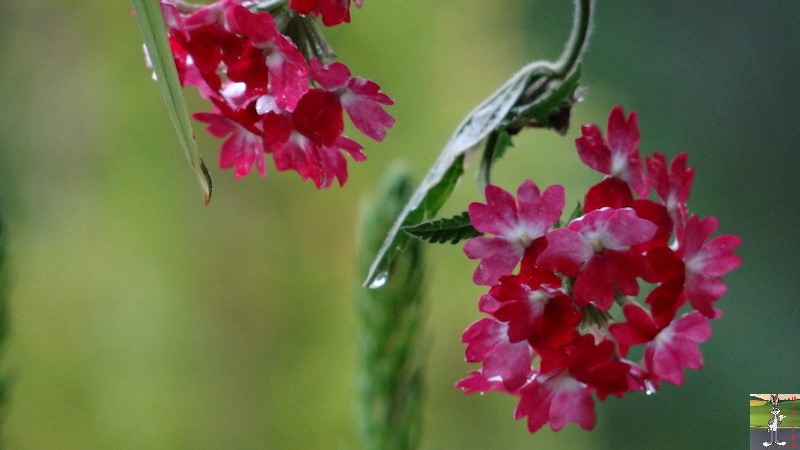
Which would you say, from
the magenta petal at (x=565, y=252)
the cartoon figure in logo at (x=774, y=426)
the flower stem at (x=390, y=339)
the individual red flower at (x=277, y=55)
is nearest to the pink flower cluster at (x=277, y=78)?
the individual red flower at (x=277, y=55)

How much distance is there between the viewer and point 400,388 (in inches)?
29.8

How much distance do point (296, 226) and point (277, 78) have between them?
4.32 feet

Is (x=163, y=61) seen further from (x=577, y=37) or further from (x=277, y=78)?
(x=577, y=37)

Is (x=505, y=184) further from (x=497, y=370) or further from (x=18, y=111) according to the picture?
(x=497, y=370)

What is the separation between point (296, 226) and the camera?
1.63 meters

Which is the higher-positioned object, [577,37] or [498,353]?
[577,37]

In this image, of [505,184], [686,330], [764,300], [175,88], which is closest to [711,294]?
[686,330]

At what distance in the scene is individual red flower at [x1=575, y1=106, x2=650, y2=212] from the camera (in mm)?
326

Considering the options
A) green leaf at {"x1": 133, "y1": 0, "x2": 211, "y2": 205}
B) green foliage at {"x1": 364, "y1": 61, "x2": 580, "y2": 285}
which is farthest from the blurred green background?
green leaf at {"x1": 133, "y1": 0, "x2": 211, "y2": 205}

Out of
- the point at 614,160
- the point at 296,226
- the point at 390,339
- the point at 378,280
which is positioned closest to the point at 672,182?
the point at 614,160

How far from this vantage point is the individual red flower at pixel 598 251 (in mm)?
292

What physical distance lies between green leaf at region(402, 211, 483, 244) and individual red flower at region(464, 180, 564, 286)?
0.02 metres

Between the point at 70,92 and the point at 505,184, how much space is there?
937 mm

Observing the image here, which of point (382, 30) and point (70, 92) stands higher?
point (382, 30)
